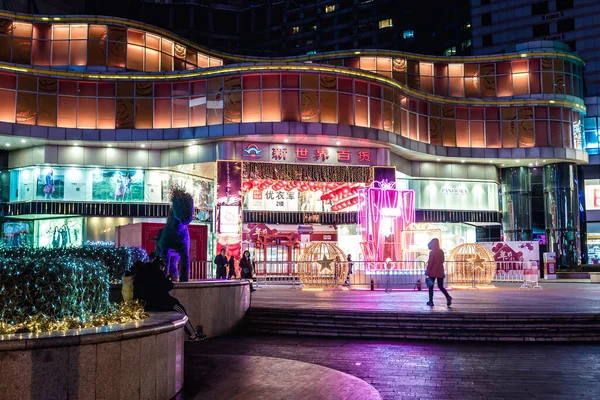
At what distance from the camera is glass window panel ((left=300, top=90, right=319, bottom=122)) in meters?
36.3

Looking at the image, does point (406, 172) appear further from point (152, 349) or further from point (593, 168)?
point (152, 349)

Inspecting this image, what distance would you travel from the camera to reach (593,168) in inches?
2159

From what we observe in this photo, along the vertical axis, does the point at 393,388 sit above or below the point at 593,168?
below

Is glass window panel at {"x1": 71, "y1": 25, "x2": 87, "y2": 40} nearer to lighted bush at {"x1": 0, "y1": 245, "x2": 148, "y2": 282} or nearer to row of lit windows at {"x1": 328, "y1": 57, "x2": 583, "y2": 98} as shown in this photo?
row of lit windows at {"x1": 328, "y1": 57, "x2": 583, "y2": 98}

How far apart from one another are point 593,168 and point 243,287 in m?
47.0

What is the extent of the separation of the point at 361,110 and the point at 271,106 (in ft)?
17.4

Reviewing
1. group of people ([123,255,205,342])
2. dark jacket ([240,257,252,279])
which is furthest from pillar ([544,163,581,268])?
group of people ([123,255,205,342])

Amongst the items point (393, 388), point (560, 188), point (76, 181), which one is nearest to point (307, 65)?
point (76, 181)

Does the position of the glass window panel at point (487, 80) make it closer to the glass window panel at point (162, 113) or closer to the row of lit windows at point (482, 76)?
the row of lit windows at point (482, 76)

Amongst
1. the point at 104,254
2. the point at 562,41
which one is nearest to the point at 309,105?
the point at 104,254

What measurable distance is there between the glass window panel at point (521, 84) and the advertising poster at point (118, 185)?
1077 inches

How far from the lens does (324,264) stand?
24.9m

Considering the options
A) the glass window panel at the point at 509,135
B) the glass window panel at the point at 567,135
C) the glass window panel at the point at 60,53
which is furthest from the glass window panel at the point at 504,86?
the glass window panel at the point at 60,53

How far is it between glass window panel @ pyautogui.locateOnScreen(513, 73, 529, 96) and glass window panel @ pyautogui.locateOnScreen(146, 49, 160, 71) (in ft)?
83.7
